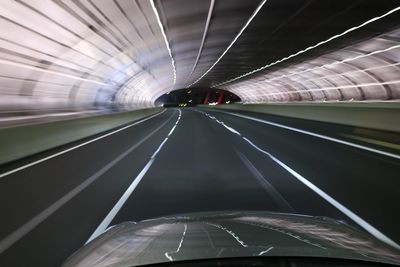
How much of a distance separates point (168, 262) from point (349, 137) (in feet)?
63.1

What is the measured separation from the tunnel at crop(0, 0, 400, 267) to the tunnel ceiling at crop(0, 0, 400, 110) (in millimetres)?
112

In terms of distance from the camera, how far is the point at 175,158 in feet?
49.3

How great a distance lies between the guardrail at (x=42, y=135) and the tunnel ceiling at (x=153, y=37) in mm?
2564

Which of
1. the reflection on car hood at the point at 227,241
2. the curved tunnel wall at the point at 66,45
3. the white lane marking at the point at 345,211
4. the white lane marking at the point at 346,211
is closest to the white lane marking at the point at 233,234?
the reflection on car hood at the point at 227,241

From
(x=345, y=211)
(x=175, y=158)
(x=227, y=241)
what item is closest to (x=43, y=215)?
(x=345, y=211)

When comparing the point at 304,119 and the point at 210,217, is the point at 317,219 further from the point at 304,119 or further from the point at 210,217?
the point at 304,119

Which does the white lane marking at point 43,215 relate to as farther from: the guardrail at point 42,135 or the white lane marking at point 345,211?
the white lane marking at point 345,211

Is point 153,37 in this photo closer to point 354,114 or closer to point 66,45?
point 66,45

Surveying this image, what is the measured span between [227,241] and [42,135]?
602 inches

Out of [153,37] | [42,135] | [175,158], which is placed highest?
[153,37]

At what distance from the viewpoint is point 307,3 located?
83.3 ft

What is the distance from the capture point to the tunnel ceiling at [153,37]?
1856 cm

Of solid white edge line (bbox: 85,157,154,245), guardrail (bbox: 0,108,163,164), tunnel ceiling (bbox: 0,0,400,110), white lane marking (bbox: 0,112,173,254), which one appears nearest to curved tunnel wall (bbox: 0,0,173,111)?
tunnel ceiling (bbox: 0,0,400,110)

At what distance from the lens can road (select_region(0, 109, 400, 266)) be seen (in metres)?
6.92
